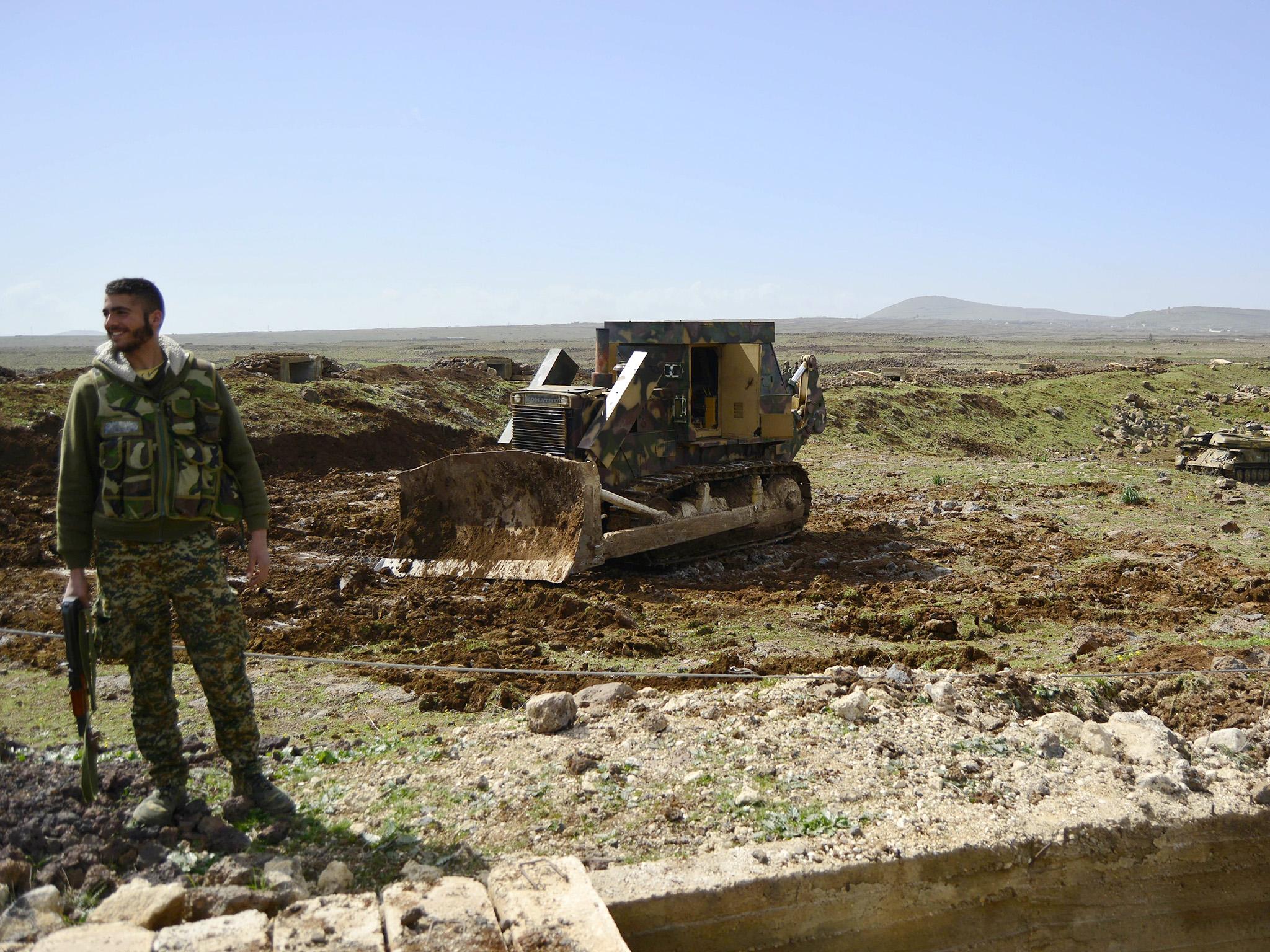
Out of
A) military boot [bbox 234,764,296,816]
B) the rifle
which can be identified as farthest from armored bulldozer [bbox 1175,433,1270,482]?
the rifle

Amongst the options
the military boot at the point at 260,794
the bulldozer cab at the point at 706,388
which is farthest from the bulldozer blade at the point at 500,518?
the military boot at the point at 260,794

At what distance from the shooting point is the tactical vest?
4.11m

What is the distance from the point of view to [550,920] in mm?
3754

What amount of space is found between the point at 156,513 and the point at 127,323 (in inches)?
27.7

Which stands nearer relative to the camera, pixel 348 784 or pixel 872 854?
pixel 872 854

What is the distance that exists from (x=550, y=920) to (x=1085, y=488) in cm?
1382

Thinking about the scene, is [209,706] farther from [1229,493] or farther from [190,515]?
[1229,493]

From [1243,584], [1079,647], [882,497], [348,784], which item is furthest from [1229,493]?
[348,784]

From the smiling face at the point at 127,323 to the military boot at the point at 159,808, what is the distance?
1.71 m

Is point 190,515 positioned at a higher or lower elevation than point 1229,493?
higher

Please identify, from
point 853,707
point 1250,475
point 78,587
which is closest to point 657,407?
point 853,707

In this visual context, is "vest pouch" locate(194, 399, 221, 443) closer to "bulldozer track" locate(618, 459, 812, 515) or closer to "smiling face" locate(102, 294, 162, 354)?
"smiling face" locate(102, 294, 162, 354)

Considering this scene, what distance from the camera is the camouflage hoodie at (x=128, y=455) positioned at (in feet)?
13.5

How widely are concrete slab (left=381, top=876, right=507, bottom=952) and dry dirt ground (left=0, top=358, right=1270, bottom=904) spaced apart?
1.17ft
